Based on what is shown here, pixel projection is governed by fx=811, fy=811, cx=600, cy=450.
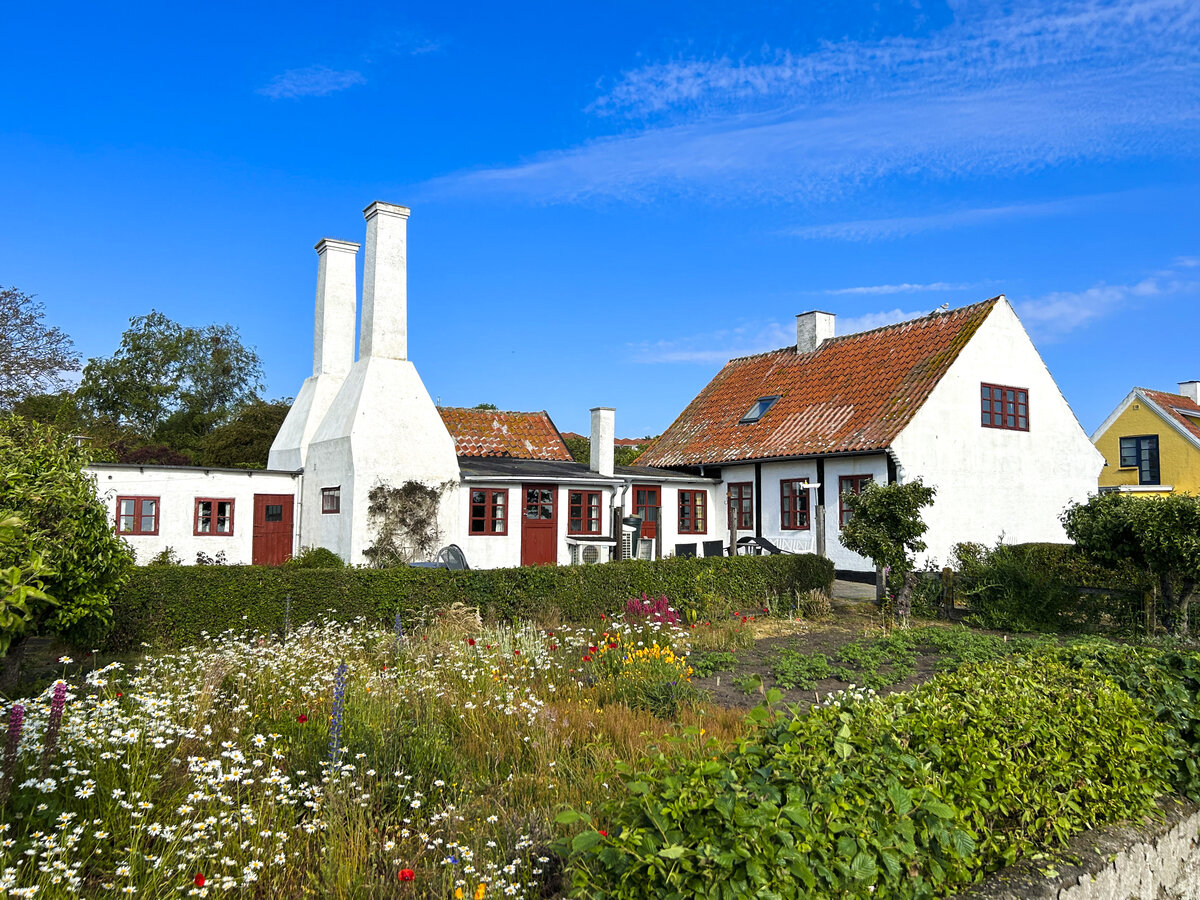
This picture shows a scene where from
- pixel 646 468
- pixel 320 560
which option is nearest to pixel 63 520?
pixel 320 560

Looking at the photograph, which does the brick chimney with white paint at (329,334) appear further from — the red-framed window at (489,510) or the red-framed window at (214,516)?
the red-framed window at (489,510)

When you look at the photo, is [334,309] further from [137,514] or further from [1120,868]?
[1120,868]

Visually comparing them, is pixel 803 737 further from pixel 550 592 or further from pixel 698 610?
pixel 698 610

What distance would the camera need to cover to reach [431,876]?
3.73 metres

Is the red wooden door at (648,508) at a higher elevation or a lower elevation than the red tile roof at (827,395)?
lower

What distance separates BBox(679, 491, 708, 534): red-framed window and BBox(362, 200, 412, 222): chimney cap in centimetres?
1110

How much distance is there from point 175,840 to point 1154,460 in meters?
36.0

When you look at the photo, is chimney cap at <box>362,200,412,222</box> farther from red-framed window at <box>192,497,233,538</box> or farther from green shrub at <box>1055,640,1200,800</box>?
green shrub at <box>1055,640,1200,800</box>

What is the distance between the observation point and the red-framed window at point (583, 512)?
21.5 meters

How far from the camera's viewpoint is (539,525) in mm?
20828

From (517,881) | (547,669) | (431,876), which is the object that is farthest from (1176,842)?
(547,669)

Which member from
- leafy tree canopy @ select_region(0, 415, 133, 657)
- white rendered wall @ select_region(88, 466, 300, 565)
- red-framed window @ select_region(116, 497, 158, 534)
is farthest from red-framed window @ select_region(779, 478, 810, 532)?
leafy tree canopy @ select_region(0, 415, 133, 657)

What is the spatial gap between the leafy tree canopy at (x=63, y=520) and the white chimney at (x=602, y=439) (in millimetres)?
15400

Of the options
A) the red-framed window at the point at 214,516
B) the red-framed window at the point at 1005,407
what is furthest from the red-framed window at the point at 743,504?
the red-framed window at the point at 214,516
